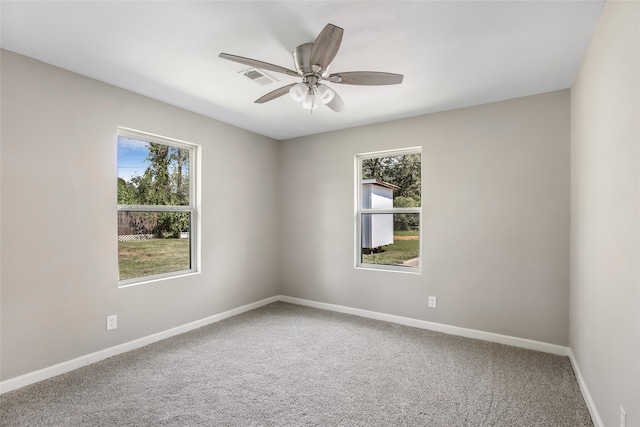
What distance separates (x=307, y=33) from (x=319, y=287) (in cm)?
326

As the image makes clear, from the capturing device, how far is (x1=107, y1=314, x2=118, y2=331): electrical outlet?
2.88 meters

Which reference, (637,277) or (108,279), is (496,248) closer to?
(637,277)

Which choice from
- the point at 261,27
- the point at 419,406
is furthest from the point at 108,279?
the point at 419,406

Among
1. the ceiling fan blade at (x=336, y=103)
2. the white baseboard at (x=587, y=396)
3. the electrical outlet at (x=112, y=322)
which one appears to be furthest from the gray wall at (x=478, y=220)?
the electrical outlet at (x=112, y=322)

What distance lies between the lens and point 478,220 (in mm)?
3352

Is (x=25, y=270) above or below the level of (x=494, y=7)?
below

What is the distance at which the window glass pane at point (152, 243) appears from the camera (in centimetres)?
312

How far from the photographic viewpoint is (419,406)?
2166mm

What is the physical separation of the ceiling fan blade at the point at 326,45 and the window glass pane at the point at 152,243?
7.79ft

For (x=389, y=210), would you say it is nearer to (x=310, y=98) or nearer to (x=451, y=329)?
(x=451, y=329)

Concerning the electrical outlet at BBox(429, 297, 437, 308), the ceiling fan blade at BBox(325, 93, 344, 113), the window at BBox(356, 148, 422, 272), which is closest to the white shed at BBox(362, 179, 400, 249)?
the window at BBox(356, 148, 422, 272)

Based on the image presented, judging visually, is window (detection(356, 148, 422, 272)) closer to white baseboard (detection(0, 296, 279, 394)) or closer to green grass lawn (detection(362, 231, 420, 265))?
green grass lawn (detection(362, 231, 420, 265))

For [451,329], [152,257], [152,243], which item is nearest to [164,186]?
[152,243]

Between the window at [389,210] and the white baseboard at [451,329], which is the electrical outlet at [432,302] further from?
the window at [389,210]
